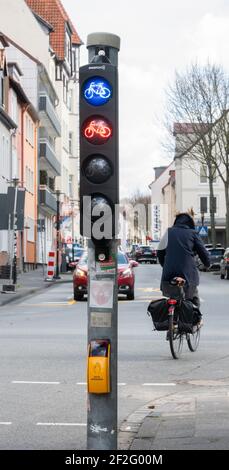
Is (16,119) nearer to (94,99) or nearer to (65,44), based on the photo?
(65,44)

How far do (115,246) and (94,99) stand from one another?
967mm

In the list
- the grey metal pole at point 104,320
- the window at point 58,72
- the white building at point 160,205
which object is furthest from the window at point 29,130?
the grey metal pole at point 104,320

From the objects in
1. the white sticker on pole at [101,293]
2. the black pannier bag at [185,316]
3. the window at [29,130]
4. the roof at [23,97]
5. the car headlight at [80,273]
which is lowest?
the black pannier bag at [185,316]

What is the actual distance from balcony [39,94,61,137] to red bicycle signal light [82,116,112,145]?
69696 millimetres

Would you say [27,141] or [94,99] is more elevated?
[27,141]

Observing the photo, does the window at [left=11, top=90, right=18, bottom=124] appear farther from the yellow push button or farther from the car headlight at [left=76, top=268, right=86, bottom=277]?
the yellow push button

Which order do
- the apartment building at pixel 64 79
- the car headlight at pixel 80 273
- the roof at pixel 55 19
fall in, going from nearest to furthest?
the car headlight at pixel 80 273
the roof at pixel 55 19
the apartment building at pixel 64 79

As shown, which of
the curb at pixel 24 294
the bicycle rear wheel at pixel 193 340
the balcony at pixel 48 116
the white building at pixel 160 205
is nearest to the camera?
the bicycle rear wheel at pixel 193 340

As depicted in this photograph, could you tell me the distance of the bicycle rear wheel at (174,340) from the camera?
13.7m

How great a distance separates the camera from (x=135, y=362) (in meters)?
13.8

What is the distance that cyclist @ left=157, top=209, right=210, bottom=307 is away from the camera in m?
14.0

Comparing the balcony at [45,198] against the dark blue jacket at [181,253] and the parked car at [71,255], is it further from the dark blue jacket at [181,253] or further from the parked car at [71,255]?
the dark blue jacket at [181,253]

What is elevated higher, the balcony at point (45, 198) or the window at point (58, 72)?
the window at point (58, 72)

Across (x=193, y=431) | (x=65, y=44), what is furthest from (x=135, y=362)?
(x=65, y=44)
